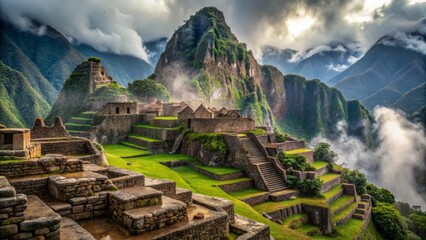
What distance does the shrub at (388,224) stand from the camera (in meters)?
23.6

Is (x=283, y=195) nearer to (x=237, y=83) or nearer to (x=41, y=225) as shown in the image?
(x=41, y=225)

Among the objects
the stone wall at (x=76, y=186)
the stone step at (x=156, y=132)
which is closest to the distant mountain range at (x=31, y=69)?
the stone step at (x=156, y=132)

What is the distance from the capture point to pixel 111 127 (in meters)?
29.7

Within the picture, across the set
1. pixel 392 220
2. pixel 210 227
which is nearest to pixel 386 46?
pixel 392 220

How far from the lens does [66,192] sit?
20.1ft

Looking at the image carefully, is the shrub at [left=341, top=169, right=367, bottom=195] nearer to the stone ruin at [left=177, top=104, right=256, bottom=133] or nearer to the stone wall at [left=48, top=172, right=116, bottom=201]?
the stone ruin at [left=177, top=104, right=256, bottom=133]

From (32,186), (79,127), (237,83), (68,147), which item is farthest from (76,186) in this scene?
(237,83)

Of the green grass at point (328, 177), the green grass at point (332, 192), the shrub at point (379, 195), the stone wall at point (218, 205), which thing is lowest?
the shrub at point (379, 195)

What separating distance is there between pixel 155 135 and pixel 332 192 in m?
16.1

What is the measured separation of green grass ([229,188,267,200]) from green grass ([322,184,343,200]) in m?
5.35

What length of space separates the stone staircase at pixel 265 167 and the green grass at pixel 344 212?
362cm

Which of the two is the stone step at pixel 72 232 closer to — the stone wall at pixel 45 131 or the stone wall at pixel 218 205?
the stone wall at pixel 218 205

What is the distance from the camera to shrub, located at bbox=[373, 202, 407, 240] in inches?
928

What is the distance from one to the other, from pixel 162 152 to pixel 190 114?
5290 mm
